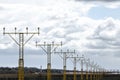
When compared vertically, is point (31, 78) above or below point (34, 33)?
below

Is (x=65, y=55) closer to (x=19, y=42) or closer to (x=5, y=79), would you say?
(x=19, y=42)

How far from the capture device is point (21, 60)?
6862 cm

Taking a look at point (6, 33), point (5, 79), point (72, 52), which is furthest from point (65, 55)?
point (5, 79)

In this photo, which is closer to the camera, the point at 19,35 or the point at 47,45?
the point at 19,35

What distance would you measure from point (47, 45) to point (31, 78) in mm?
103802

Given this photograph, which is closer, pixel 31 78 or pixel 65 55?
pixel 65 55

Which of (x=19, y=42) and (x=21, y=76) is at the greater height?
(x=19, y=42)

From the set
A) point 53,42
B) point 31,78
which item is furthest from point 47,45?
point 31,78

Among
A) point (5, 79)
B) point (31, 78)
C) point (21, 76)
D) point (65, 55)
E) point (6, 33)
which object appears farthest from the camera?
point (31, 78)

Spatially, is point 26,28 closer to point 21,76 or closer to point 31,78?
point 21,76

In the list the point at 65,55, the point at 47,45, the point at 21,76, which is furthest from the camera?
the point at 65,55

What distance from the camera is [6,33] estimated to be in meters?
72.8

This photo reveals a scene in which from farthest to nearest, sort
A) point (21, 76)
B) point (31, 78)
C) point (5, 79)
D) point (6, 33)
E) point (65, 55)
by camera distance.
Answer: point (31, 78) < point (5, 79) < point (65, 55) < point (6, 33) < point (21, 76)

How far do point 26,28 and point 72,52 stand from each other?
42822 millimetres
